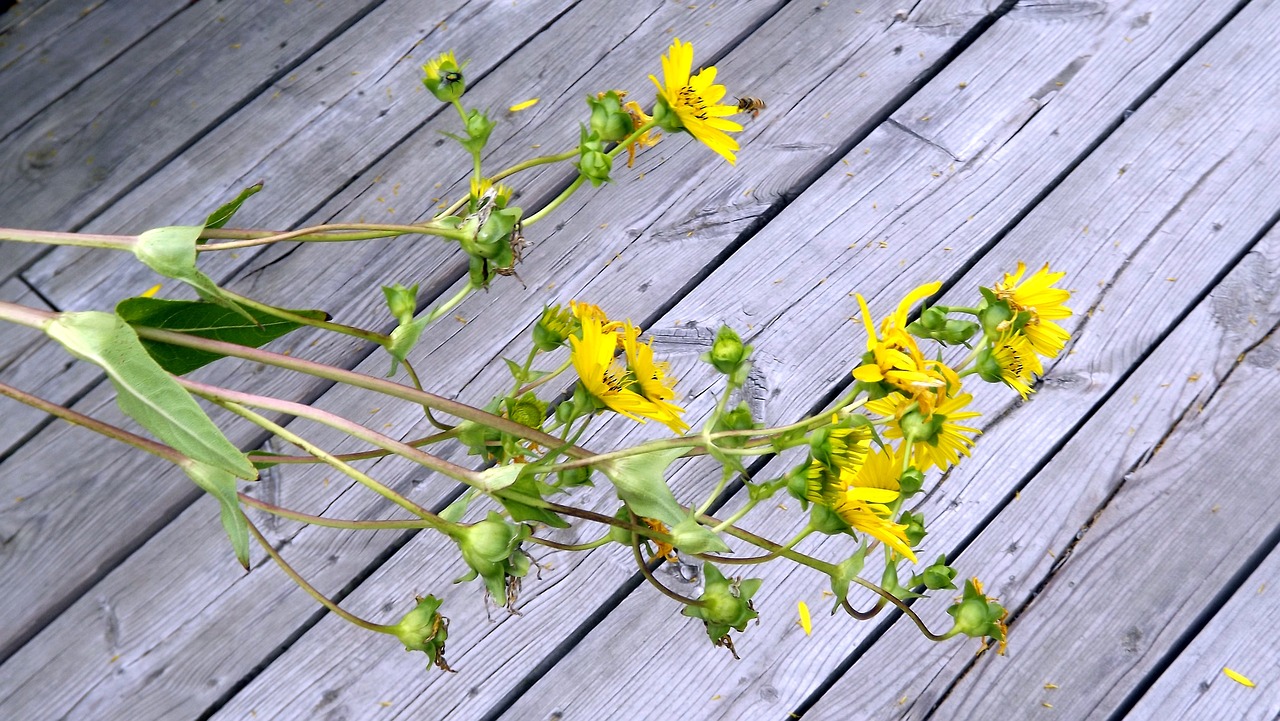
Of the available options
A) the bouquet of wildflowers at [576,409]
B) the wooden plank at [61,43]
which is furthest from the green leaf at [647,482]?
the wooden plank at [61,43]

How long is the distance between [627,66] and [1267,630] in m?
0.72

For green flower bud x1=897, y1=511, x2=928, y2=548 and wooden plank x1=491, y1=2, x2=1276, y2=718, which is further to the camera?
wooden plank x1=491, y1=2, x2=1276, y2=718

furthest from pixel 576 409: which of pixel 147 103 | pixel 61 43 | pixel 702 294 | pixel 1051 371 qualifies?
pixel 61 43

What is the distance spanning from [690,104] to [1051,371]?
0.49 meters

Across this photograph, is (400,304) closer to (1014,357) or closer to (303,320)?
(303,320)

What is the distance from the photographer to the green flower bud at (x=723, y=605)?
409 mm

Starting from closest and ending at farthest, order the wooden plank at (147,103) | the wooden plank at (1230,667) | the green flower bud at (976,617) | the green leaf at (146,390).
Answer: the green leaf at (146,390) < the green flower bud at (976,617) < the wooden plank at (1230,667) < the wooden plank at (147,103)

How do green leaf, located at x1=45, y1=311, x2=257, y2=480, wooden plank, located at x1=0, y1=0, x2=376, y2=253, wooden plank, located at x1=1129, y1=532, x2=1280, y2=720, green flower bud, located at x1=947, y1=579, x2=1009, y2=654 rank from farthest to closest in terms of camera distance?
wooden plank, located at x1=0, y1=0, x2=376, y2=253 → wooden plank, located at x1=1129, y1=532, x2=1280, y2=720 → green flower bud, located at x1=947, y1=579, x2=1009, y2=654 → green leaf, located at x1=45, y1=311, x2=257, y2=480

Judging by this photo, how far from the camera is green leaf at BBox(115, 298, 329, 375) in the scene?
417 mm

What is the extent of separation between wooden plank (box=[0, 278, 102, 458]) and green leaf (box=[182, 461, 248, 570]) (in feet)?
1.71

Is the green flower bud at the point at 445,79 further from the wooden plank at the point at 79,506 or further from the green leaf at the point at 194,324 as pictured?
the wooden plank at the point at 79,506

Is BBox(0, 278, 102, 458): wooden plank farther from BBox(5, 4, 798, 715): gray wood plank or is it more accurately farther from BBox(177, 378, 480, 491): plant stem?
BBox(177, 378, 480, 491): plant stem

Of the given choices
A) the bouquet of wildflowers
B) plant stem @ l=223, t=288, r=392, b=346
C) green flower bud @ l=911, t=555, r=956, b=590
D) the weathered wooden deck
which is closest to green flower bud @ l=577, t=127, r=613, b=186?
the bouquet of wildflowers

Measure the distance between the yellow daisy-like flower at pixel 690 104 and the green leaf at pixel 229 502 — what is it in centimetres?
24
